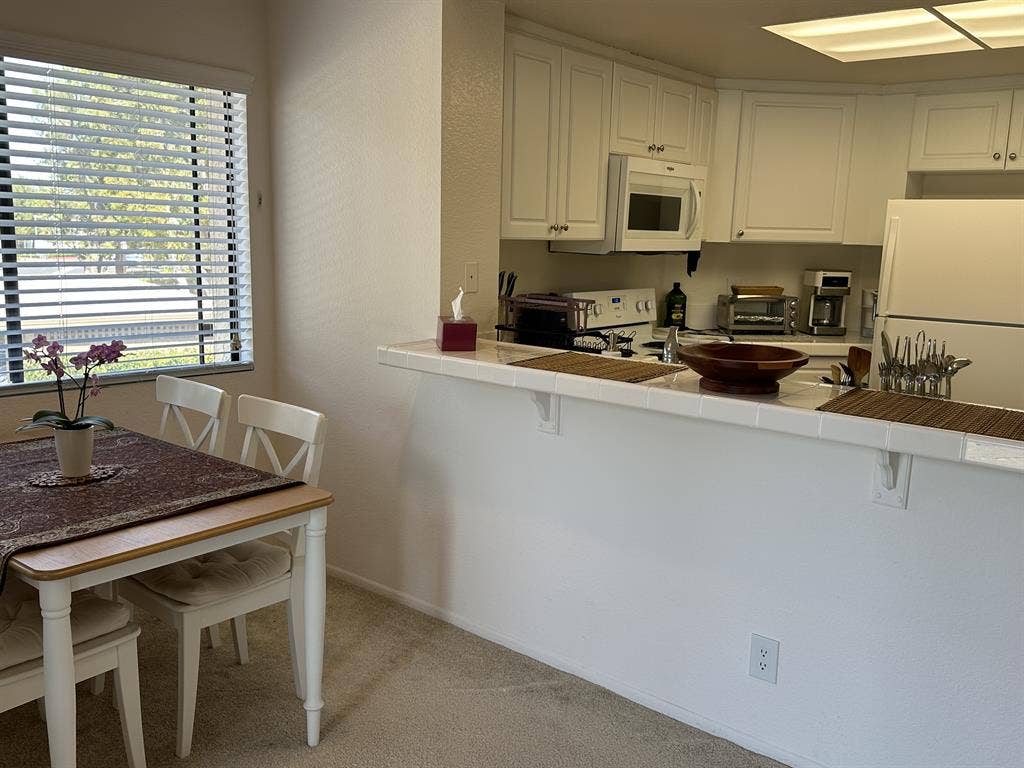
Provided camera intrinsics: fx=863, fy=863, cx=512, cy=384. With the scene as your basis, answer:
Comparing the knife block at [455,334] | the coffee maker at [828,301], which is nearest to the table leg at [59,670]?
the knife block at [455,334]

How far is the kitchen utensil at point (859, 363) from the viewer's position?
241cm

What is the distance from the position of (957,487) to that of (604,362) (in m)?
1.03

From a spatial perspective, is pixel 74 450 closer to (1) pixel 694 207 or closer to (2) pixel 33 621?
(2) pixel 33 621

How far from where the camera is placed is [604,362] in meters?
2.63

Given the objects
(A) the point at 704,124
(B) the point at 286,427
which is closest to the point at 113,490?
(B) the point at 286,427

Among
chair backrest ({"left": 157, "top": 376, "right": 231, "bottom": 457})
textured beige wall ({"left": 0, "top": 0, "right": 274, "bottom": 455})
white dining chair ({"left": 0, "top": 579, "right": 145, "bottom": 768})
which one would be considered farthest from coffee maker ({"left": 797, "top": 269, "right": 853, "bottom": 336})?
white dining chair ({"left": 0, "top": 579, "right": 145, "bottom": 768})

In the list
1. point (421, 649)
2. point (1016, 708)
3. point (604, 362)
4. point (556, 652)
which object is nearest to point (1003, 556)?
point (1016, 708)

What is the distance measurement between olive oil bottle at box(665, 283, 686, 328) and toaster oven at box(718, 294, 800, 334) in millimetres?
251

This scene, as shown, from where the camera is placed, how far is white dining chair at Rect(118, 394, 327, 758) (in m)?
2.22

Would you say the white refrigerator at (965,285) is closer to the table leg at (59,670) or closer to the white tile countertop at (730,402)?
the white tile countertop at (730,402)

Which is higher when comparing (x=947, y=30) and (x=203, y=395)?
(x=947, y=30)

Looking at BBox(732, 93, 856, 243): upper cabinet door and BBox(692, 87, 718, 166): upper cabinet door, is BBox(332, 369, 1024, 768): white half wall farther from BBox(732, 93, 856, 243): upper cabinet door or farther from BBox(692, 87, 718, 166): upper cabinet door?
BBox(732, 93, 856, 243): upper cabinet door

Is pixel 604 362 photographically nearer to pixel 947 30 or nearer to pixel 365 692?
pixel 365 692

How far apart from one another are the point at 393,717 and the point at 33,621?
101cm
